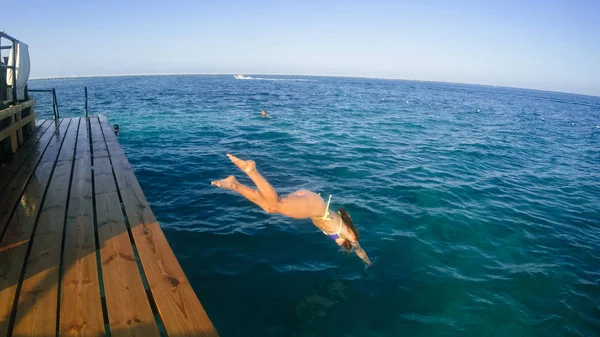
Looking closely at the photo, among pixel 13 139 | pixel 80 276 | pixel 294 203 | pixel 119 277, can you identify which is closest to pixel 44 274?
pixel 80 276

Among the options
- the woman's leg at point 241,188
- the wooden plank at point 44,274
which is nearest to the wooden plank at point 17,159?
the wooden plank at point 44,274

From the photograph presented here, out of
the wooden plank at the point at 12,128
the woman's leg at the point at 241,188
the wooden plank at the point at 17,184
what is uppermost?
the wooden plank at the point at 12,128

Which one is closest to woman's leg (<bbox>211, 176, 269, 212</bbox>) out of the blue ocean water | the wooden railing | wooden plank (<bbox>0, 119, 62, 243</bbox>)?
the blue ocean water

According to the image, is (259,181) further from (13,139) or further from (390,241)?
(13,139)

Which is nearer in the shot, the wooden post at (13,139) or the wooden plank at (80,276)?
the wooden plank at (80,276)

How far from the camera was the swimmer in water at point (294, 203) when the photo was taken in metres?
4.36

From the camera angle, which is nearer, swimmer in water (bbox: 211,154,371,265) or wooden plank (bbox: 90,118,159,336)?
wooden plank (bbox: 90,118,159,336)

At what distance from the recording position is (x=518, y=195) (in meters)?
13.3

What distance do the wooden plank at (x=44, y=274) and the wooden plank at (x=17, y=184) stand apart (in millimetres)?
527

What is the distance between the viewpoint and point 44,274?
4.33 meters

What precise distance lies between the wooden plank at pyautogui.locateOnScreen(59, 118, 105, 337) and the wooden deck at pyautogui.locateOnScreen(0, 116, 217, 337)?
12 mm

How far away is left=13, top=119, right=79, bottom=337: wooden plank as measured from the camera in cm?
351

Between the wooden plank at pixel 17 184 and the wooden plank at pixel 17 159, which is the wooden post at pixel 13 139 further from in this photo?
the wooden plank at pixel 17 184

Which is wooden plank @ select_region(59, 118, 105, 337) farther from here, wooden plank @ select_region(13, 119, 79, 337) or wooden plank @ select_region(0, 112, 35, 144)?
wooden plank @ select_region(0, 112, 35, 144)
